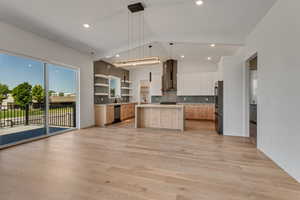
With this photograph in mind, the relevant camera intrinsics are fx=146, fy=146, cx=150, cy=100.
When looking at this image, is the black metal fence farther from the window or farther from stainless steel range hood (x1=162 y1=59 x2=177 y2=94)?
stainless steel range hood (x1=162 y1=59 x2=177 y2=94)

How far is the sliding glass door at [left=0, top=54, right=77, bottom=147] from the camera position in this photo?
3.53 metres

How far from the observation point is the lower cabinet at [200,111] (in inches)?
288

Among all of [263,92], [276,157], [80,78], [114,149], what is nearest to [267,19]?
[263,92]

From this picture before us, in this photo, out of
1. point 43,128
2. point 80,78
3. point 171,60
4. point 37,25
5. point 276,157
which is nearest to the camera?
point 276,157

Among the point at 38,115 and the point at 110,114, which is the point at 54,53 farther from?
the point at 110,114

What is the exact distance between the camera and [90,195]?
1.75 metres

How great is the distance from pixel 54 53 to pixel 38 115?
6.27 ft

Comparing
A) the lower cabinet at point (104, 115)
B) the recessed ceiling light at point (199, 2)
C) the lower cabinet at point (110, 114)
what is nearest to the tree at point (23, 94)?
the lower cabinet at point (104, 115)

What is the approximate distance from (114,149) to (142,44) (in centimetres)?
351

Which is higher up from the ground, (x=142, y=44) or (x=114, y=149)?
(x=142, y=44)

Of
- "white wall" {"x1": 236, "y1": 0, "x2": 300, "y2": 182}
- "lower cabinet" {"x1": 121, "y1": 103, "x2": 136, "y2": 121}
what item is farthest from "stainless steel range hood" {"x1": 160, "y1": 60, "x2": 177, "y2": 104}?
"white wall" {"x1": 236, "y1": 0, "x2": 300, "y2": 182}

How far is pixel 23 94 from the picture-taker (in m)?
3.87

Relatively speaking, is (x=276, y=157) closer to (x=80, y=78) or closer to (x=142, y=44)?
(x=142, y=44)

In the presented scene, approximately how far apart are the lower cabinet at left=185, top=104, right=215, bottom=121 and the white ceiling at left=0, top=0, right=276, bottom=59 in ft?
12.6
